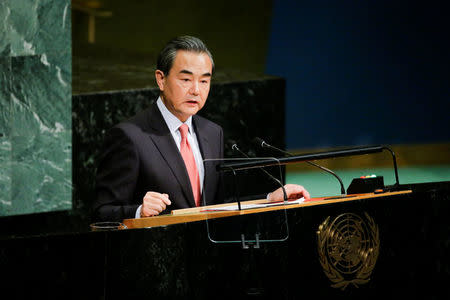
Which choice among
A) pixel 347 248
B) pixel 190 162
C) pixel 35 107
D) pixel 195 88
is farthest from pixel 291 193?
pixel 35 107

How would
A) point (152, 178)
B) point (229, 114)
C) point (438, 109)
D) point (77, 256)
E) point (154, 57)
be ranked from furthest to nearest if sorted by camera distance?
point (438, 109)
point (154, 57)
point (229, 114)
point (152, 178)
point (77, 256)

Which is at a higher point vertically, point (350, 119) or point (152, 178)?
point (350, 119)

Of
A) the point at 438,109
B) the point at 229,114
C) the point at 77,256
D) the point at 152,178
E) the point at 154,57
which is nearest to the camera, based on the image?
the point at 77,256

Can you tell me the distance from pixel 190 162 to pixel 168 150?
126mm

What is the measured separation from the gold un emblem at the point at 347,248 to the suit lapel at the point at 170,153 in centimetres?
72

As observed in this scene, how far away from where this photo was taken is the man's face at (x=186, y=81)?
10.4ft

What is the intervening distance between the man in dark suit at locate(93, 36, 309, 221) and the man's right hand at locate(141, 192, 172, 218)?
207 millimetres

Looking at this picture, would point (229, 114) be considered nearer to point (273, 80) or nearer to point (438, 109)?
point (273, 80)

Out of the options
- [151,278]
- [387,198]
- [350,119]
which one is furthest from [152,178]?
[350,119]

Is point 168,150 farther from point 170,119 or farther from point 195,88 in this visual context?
Result: point 195,88

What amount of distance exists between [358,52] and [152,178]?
218 inches

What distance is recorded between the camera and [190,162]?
10.4 feet

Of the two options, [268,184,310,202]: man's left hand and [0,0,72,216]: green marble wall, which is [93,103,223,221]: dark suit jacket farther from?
[0,0,72,216]: green marble wall

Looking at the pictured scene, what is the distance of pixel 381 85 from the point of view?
26.7ft
